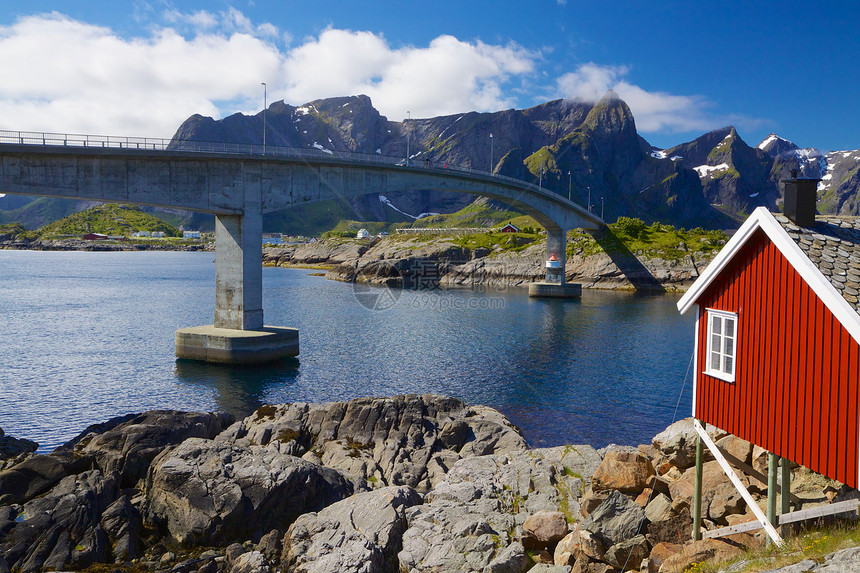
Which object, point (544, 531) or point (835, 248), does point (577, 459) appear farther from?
point (835, 248)

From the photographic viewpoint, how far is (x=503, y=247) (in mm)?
118125

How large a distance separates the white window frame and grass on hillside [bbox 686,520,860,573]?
3.06m

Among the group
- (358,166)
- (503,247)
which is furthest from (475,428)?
(503,247)

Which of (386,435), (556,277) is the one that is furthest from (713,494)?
(556,277)

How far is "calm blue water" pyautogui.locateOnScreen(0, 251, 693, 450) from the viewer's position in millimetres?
28719

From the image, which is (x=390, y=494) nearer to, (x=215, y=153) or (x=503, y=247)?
(x=215, y=153)

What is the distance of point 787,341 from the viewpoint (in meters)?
10.7

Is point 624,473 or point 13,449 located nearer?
point 624,473

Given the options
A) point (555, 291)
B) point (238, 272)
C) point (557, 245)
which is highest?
point (557, 245)

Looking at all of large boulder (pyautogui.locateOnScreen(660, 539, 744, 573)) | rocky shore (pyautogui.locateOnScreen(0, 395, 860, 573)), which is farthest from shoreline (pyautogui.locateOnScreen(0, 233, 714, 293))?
large boulder (pyautogui.locateOnScreen(660, 539, 744, 573))

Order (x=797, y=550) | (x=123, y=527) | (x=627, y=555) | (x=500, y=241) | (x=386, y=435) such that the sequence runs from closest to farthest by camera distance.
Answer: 1. (x=797, y=550)
2. (x=627, y=555)
3. (x=123, y=527)
4. (x=386, y=435)
5. (x=500, y=241)

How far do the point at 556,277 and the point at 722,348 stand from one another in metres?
82.6

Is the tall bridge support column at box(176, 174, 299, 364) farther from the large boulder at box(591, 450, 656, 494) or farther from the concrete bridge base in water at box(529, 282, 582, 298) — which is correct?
the concrete bridge base in water at box(529, 282, 582, 298)

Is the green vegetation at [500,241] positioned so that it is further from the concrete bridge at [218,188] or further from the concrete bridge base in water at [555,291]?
the concrete bridge at [218,188]
